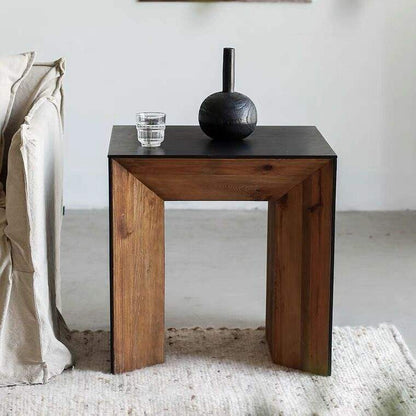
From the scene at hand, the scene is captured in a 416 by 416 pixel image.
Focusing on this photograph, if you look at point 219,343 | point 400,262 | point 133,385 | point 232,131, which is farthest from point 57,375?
point 400,262

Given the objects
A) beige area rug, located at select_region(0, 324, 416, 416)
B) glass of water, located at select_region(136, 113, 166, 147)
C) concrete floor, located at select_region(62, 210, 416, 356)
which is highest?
glass of water, located at select_region(136, 113, 166, 147)

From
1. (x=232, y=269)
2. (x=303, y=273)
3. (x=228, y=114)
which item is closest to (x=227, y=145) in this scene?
(x=228, y=114)

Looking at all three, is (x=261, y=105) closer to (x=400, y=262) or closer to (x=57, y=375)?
(x=400, y=262)

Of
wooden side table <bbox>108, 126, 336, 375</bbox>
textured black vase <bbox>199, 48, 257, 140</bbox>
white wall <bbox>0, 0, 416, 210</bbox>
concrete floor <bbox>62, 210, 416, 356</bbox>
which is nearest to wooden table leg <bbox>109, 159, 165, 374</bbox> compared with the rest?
wooden side table <bbox>108, 126, 336, 375</bbox>

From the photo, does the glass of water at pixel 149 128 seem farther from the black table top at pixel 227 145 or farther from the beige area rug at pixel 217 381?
the beige area rug at pixel 217 381

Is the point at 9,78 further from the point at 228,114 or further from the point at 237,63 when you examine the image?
the point at 237,63

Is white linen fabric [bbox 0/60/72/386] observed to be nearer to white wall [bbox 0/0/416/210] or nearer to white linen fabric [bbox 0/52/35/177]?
white linen fabric [bbox 0/52/35/177]

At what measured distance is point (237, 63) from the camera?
374 cm

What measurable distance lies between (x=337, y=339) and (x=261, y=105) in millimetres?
1523

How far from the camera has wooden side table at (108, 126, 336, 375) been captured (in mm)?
2143

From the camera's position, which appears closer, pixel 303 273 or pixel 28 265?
pixel 28 265

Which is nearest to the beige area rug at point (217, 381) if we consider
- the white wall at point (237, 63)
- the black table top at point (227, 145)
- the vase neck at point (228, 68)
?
the black table top at point (227, 145)

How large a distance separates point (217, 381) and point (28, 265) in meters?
0.58

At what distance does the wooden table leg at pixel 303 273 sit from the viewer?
2170 millimetres
